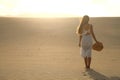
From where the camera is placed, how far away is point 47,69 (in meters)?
14.5

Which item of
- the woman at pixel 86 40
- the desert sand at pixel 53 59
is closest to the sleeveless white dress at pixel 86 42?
the woman at pixel 86 40

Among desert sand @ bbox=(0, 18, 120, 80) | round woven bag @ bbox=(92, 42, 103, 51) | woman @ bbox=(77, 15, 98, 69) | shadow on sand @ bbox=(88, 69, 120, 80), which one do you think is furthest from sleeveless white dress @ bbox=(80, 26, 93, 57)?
shadow on sand @ bbox=(88, 69, 120, 80)

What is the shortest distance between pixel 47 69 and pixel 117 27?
2003 centimetres

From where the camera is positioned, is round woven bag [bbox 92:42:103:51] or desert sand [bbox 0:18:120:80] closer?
desert sand [bbox 0:18:120:80]

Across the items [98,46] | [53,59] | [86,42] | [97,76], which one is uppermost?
[86,42]

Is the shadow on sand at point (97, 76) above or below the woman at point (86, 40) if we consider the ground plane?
below

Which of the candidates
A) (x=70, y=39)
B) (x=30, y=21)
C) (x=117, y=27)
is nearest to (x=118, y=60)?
(x=70, y=39)

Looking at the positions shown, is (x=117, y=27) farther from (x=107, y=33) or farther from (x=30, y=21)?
(x=30, y=21)

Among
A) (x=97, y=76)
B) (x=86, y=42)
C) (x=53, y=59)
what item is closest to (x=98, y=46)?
(x=86, y=42)

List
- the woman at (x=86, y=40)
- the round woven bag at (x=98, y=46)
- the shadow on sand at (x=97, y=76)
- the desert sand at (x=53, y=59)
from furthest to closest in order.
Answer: the round woven bag at (x=98, y=46) < the woman at (x=86, y=40) < the desert sand at (x=53, y=59) < the shadow on sand at (x=97, y=76)

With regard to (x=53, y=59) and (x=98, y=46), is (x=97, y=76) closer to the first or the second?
(x=98, y=46)

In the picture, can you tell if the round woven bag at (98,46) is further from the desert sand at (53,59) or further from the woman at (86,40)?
the desert sand at (53,59)

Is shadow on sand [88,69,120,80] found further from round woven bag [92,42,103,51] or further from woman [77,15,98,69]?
round woven bag [92,42,103,51]

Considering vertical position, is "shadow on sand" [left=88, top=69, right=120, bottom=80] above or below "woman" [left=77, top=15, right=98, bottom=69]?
below
